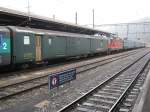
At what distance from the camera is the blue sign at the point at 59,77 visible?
996cm

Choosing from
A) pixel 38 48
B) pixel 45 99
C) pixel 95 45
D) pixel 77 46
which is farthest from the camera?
pixel 95 45

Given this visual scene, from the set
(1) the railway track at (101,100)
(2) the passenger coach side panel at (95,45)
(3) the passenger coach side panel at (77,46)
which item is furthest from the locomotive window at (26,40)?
(2) the passenger coach side panel at (95,45)

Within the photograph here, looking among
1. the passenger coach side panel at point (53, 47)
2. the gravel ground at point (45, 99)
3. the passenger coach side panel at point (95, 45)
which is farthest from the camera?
→ the passenger coach side panel at point (95, 45)

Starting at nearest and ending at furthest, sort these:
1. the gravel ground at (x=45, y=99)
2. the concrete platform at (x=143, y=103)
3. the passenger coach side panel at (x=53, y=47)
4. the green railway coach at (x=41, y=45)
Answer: the concrete platform at (x=143, y=103) → the gravel ground at (x=45, y=99) → the green railway coach at (x=41, y=45) → the passenger coach side panel at (x=53, y=47)

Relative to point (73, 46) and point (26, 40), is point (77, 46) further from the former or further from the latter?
point (26, 40)

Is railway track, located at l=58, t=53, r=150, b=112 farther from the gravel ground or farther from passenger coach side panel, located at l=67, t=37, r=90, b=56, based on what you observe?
passenger coach side panel, located at l=67, t=37, r=90, b=56

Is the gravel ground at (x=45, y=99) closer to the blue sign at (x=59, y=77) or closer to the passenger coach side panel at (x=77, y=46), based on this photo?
the blue sign at (x=59, y=77)

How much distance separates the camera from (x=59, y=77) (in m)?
10.8

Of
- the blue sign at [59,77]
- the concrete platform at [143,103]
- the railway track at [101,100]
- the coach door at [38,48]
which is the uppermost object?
the coach door at [38,48]

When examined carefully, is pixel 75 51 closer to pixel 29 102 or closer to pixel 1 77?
pixel 1 77

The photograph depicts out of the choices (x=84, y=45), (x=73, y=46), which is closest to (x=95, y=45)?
(x=84, y=45)

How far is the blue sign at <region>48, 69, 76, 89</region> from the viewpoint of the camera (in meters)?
9.96

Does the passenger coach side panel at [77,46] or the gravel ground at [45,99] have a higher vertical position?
the passenger coach side panel at [77,46]

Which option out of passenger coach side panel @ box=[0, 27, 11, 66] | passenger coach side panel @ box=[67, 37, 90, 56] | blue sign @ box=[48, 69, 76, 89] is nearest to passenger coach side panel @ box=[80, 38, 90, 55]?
passenger coach side panel @ box=[67, 37, 90, 56]
